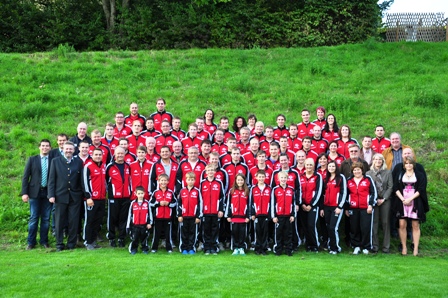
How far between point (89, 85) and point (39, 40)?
6.73 m

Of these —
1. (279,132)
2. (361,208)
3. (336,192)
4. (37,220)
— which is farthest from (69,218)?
(361,208)

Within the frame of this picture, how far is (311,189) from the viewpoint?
9.15 m

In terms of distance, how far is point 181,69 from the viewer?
58.7 feet

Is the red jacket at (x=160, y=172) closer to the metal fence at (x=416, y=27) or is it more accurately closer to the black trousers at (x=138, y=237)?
the black trousers at (x=138, y=237)

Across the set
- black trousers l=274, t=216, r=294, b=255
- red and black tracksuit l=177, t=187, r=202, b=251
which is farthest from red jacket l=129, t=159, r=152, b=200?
black trousers l=274, t=216, r=294, b=255

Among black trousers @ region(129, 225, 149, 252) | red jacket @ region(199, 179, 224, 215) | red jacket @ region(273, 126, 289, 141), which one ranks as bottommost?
black trousers @ region(129, 225, 149, 252)

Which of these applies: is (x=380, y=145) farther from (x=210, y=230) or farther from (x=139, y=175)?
(x=139, y=175)

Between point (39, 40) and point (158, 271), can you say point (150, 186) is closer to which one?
point (158, 271)

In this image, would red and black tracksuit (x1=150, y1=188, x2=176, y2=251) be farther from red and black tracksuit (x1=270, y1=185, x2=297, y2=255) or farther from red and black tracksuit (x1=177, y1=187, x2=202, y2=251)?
red and black tracksuit (x1=270, y1=185, x2=297, y2=255)

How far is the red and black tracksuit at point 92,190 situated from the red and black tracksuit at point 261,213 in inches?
111

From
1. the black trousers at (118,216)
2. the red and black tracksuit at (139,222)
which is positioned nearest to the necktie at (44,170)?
the black trousers at (118,216)

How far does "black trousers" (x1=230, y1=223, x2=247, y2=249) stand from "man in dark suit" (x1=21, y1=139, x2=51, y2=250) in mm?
3536

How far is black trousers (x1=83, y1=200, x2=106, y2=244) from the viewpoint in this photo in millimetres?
9031

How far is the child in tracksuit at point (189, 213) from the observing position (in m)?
8.88
